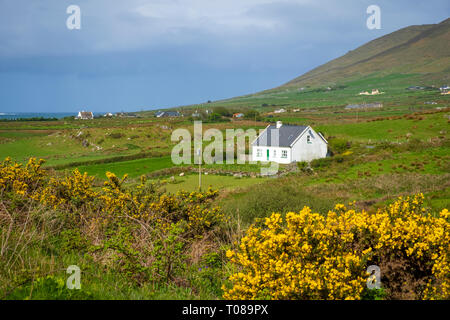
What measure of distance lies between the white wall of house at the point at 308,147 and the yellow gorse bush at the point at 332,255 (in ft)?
151

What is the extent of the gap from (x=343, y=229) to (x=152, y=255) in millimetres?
3024

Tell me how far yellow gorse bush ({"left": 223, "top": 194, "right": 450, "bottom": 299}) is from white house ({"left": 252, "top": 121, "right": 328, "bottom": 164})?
150ft

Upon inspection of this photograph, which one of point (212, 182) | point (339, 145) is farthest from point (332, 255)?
point (339, 145)

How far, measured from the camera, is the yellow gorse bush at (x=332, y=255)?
4.41 m

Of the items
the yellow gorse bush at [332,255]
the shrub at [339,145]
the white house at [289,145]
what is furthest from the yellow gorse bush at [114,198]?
the shrub at [339,145]

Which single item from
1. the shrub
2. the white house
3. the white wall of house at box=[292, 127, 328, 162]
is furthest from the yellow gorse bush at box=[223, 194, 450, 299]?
the shrub

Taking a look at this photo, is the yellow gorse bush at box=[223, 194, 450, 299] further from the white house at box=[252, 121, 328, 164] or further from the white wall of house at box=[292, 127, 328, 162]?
the white wall of house at box=[292, 127, 328, 162]

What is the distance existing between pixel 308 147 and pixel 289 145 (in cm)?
365

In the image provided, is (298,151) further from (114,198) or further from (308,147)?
(114,198)

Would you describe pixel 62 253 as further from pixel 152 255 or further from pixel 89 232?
pixel 152 255

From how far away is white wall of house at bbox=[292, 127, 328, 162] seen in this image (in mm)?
51237

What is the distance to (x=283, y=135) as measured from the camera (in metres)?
53.6

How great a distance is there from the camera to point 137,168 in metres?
51.0
